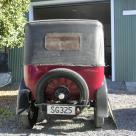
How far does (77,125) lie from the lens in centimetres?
777

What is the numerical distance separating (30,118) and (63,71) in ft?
4.27

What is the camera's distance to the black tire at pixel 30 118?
294 inches

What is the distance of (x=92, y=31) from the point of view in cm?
757

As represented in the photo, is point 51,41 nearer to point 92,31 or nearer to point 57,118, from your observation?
point 92,31

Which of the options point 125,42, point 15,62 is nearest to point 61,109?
point 125,42

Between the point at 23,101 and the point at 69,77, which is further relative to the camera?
the point at 23,101

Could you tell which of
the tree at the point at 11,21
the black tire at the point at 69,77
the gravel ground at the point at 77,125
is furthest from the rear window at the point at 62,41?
the tree at the point at 11,21

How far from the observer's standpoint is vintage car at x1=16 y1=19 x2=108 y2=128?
7102 mm

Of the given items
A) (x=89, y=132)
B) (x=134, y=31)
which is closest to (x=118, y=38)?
Result: (x=134, y=31)

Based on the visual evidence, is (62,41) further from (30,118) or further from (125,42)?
(125,42)

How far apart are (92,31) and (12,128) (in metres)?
2.38

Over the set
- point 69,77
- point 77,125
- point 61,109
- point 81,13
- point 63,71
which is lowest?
point 77,125

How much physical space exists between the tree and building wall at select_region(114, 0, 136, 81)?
13.2ft

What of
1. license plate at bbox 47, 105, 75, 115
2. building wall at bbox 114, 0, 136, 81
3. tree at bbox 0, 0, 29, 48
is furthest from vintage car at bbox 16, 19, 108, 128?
building wall at bbox 114, 0, 136, 81
